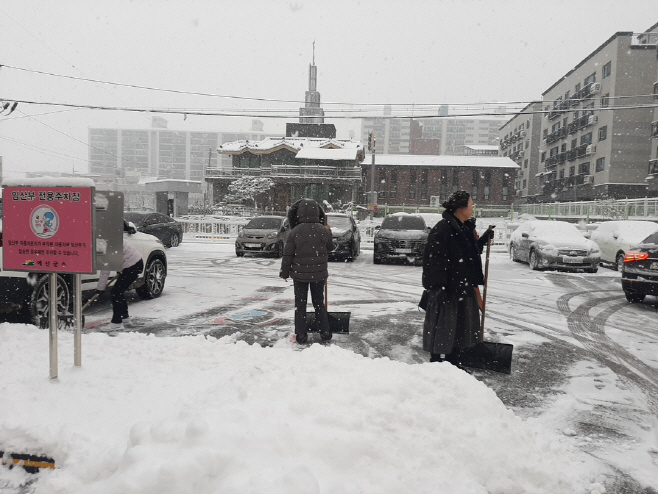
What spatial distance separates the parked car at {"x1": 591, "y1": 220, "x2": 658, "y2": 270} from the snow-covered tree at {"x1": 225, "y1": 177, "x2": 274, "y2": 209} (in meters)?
34.4

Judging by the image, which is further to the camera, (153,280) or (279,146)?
(279,146)

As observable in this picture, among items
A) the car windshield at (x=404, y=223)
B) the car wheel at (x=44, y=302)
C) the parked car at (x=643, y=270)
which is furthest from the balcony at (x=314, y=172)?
the car wheel at (x=44, y=302)

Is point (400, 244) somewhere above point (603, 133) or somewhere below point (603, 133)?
below

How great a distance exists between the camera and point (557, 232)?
14.5 meters

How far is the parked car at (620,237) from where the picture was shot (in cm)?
1364

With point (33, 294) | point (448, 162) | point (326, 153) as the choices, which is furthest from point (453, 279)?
point (448, 162)

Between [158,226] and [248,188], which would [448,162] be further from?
[158,226]

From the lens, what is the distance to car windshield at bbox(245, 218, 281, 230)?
17.0m

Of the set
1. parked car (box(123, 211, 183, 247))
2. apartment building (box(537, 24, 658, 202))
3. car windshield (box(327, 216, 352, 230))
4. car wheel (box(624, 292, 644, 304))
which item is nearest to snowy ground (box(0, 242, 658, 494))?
car wheel (box(624, 292, 644, 304))

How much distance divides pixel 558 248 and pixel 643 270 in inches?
215

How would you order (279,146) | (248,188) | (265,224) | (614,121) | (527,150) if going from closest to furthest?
(265,224) → (614,121) → (248,188) → (279,146) → (527,150)

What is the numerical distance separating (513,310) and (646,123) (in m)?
41.7

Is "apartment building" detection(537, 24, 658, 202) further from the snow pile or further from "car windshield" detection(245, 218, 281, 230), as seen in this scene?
the snow pile

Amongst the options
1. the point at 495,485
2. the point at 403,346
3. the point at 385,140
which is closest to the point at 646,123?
the point at 403,346
